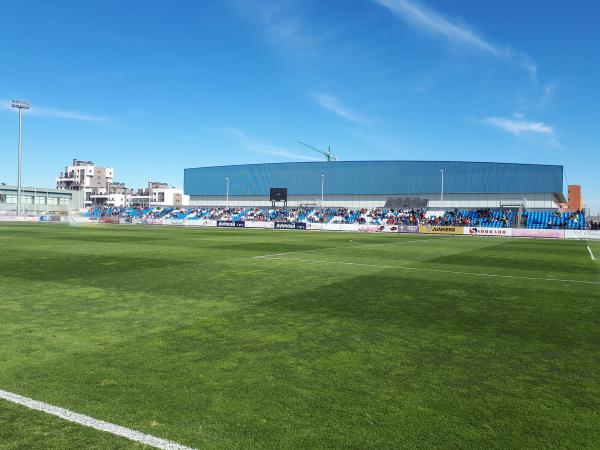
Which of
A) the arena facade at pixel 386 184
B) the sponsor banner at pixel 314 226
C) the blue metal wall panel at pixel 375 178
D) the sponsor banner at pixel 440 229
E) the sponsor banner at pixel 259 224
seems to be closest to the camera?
the sponsor banner at pixel 440 229

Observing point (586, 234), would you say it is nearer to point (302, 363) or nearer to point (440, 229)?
point (440, 229)

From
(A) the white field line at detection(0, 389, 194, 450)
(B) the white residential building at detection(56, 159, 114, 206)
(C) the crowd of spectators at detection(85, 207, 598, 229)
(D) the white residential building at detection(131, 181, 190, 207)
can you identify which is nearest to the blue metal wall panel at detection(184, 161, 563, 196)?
(C) the crowd of spectators at detection(85, 207, 598, 229)

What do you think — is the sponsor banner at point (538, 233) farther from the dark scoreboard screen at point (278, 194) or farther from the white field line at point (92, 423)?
the white field line at point (92, 423)

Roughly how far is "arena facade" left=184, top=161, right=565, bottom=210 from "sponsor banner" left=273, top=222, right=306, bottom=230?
761 inches

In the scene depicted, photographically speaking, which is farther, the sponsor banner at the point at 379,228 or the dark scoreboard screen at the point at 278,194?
the dark scoreboard screen at the point at 278,194

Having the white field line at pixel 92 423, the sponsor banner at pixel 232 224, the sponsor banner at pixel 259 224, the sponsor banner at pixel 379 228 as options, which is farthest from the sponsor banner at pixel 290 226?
the white field line at pixel 92 423

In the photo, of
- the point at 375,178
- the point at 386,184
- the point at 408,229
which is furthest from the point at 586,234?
the point at 375,178

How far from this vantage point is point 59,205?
4592 inches

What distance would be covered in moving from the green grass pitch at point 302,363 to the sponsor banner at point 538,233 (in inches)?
1620

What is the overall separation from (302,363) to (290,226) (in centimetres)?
6134

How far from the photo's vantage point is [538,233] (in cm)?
5106

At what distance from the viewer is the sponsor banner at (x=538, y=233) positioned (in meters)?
50.0

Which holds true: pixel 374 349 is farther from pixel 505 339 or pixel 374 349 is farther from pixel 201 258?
pixel 201 258

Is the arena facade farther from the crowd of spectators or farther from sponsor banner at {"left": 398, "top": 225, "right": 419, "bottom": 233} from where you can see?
sponsor banner at {"left": 398, "top": 225, "right": 419, "bottom": 233}
